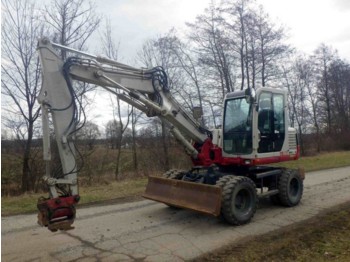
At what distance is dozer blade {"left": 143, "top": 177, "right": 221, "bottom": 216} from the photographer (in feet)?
21.6

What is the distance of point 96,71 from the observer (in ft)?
20.0

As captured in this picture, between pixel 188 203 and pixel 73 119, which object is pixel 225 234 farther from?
pixel 73 119

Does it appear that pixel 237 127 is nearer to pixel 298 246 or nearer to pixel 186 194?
pixel 186 194

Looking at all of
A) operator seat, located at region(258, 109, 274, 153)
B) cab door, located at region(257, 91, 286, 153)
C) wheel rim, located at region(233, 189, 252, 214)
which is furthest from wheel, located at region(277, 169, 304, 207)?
wheel rim, located at region(233, 189, 252, 214)

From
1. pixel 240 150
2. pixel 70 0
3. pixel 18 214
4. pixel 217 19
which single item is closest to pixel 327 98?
pixel 217 19

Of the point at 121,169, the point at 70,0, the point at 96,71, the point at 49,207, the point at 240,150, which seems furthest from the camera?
the point at 121,169

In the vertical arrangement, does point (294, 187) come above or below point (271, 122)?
below

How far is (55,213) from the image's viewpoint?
16.1ft

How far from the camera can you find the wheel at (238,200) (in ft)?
22.0

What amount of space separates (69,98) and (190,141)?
3362 millimetres

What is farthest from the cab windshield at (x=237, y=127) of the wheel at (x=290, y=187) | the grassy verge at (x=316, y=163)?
the grassy verge at (x=316, y=163)

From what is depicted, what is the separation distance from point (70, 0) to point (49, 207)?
13105mm

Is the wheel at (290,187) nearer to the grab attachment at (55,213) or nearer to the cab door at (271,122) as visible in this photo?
the cab door at (271,122)

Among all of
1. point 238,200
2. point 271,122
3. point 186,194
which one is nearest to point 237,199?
point 238,200
